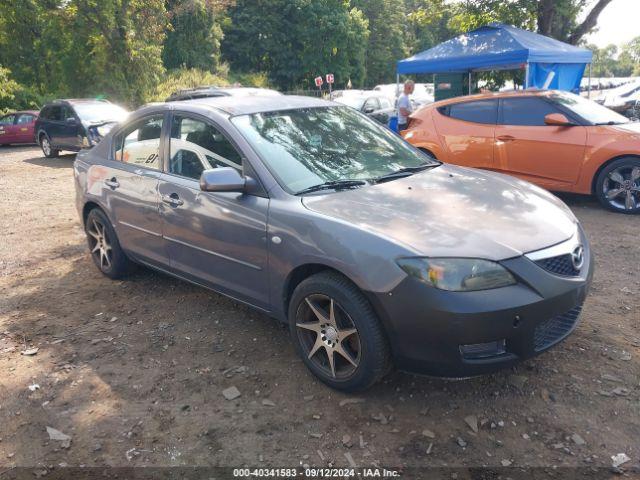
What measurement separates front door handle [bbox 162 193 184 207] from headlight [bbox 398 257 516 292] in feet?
6.41

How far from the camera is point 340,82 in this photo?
47719 mm

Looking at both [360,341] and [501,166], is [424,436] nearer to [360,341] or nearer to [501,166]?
[360,341]

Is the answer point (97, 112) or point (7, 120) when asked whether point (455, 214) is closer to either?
point (97, 112)

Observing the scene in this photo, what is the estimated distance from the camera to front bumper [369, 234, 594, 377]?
2688 millimetres

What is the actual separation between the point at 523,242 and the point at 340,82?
46.8m

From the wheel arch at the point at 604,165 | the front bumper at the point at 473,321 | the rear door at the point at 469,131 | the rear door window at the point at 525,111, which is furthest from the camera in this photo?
the rear door at the point at 469,131

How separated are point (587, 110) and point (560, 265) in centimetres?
535

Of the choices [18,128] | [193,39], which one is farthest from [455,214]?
[193,39]

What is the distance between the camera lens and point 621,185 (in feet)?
22.6

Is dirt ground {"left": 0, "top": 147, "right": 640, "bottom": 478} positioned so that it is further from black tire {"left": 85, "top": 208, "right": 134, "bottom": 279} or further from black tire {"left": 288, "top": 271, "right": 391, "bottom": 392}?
black tire {"left": 85, "top": 208, "right": 134, "bottom": 279}

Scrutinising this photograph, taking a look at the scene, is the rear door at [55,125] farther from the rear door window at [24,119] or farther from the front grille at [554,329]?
the front grille at [554,329]

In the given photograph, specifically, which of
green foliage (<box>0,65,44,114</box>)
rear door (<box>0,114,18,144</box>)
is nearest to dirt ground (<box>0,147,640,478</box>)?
rear door (<box>0,114,18,144</box>)

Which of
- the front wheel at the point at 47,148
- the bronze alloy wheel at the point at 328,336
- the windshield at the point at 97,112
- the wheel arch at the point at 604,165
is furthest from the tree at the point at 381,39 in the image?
the bronze alloy wheel at the point at 328,336

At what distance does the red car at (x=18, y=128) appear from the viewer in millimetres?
19828
